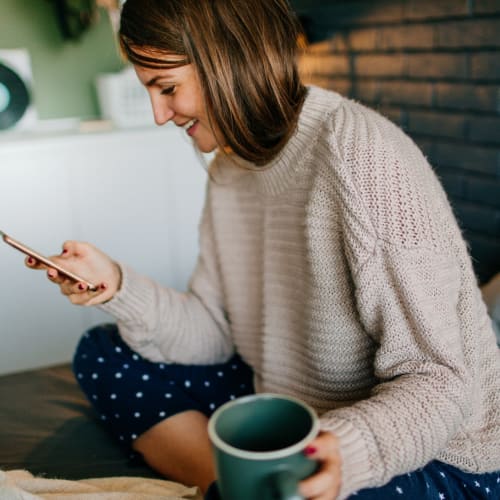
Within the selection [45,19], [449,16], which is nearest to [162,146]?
[45,19]

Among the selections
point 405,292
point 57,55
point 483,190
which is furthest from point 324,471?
point 57,55

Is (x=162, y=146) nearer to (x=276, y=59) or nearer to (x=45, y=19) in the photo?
(x=45, y=19)

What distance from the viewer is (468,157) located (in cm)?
161

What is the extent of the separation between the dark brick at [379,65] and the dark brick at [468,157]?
26 centimetres

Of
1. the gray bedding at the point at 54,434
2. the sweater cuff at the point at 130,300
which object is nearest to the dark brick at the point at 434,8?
the sweater cuff at the point at 130,300

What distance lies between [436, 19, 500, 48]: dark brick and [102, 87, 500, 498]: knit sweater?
735 millimetres

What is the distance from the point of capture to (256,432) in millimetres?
534

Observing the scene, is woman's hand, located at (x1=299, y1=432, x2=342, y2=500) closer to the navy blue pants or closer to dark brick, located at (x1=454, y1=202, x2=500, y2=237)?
the navy blue pants

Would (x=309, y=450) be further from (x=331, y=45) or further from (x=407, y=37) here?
(x=331, y=45)

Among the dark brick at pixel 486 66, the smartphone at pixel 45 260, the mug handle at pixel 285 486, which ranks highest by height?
the dark brick at pixel 486 66

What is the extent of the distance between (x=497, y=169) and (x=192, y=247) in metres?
0.94

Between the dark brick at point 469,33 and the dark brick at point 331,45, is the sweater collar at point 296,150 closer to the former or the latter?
the dark brick at point 469,33

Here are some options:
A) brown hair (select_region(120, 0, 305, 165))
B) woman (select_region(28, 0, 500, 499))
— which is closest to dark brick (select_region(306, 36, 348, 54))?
woman (select_region(28, 0, 500, 499))

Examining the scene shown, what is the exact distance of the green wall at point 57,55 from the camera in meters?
2.09
